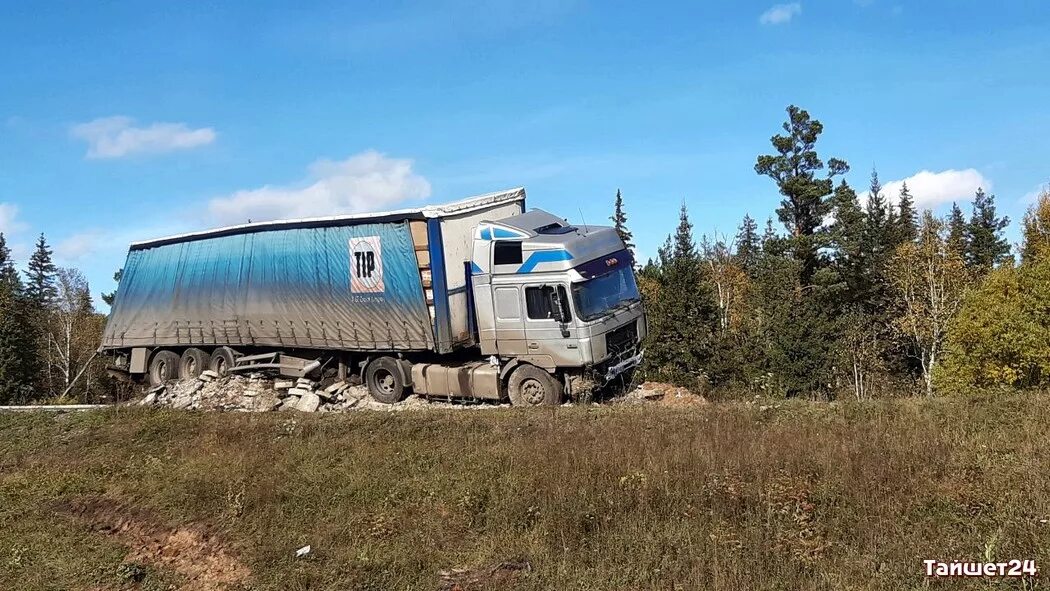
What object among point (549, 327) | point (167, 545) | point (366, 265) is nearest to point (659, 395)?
point (549, 327)

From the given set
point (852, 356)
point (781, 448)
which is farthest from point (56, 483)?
point (852, 356)

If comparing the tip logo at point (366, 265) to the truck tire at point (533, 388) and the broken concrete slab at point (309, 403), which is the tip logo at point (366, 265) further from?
the truck tire at point (533, 388)

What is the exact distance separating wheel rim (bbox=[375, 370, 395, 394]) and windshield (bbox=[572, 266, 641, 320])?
17.9 ft

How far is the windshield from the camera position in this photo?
13.2 metres

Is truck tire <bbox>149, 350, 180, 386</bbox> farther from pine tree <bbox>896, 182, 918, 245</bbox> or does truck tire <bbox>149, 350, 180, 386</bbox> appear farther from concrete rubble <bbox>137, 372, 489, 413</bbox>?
pine tree <bbox>896, 182, 918, 245</bbox>

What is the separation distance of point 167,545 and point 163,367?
14.9 m

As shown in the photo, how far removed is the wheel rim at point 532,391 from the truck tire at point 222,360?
9048mm

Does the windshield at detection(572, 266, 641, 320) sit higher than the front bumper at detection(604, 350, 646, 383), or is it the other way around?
the windshield at detection(572, 266, 641, 320)

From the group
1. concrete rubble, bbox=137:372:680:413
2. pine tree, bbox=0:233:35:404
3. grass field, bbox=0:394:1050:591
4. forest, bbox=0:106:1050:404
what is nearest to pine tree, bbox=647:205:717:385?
forest, bbox=0:106:1050:404

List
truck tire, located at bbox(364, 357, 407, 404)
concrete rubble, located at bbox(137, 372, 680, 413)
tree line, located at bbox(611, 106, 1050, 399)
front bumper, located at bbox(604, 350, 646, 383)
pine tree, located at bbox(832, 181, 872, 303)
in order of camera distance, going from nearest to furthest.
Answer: front bumper, located at bbox(604, 350, 646, 383) → concrete rubble, located at bbox(137, 372, 680, 413) → truck tire, located at bbox(364, 357, 407, 404) → tree line, located at bbox(611, 106, 1050, 399) → pine tree, located at bbox(832, 181, 872, 303)

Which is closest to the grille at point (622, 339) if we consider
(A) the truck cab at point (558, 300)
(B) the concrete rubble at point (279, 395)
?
(A) the truck cab at point (558, 300)

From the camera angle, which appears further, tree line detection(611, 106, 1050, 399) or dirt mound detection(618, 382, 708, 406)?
tree line detection(611, 106, 1050, 399)

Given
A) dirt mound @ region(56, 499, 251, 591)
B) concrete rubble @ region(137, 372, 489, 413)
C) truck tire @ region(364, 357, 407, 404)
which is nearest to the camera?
dirt mound @ region(56, 499, 251, 591)

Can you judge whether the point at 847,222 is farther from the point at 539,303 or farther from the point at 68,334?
the point at 68,334
